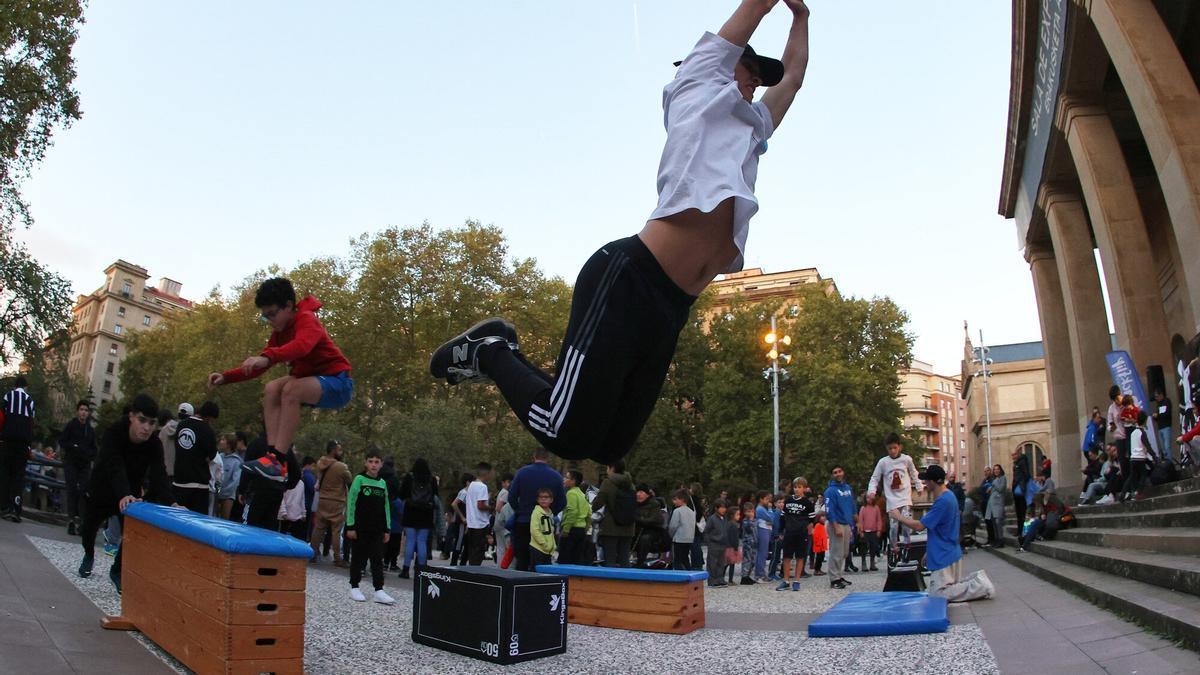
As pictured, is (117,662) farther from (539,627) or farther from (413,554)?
(413,554)

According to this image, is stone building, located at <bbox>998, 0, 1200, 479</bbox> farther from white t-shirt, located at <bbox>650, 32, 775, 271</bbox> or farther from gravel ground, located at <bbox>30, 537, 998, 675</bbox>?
white t-shirt, located at <bbox>650, 32, 775, 271</bbox>

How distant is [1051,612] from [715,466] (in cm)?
3998

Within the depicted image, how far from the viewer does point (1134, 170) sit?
25.2 m

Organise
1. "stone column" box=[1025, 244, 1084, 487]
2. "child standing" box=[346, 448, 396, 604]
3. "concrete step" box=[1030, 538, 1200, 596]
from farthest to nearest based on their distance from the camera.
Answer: "stone column" box=[1025, 244, 1084, 487]
"child standing" box=[346, 448, 396, 604]
"concrete step" box=[1030, 538, 1200, 596]

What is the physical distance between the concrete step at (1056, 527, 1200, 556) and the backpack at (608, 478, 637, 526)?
6.91 m

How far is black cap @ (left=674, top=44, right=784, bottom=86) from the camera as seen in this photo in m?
3.32

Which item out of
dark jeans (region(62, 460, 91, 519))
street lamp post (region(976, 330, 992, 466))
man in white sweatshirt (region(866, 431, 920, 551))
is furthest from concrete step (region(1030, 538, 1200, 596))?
street lamp post (region(976, 330, 992, 466))

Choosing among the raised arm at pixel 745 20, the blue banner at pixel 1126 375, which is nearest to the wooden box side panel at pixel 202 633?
the raised arm at pixel 745 20

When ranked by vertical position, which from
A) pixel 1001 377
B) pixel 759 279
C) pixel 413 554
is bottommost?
pixel 413 554

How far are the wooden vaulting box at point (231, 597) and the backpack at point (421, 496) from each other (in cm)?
705

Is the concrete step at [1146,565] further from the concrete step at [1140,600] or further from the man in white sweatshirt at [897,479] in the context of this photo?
the man in white sweatshirt at [897,479]

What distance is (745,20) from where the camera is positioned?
3184mm

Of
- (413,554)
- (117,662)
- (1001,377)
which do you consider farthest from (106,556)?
(1001,377)

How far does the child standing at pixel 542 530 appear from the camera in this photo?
11.1 meters
